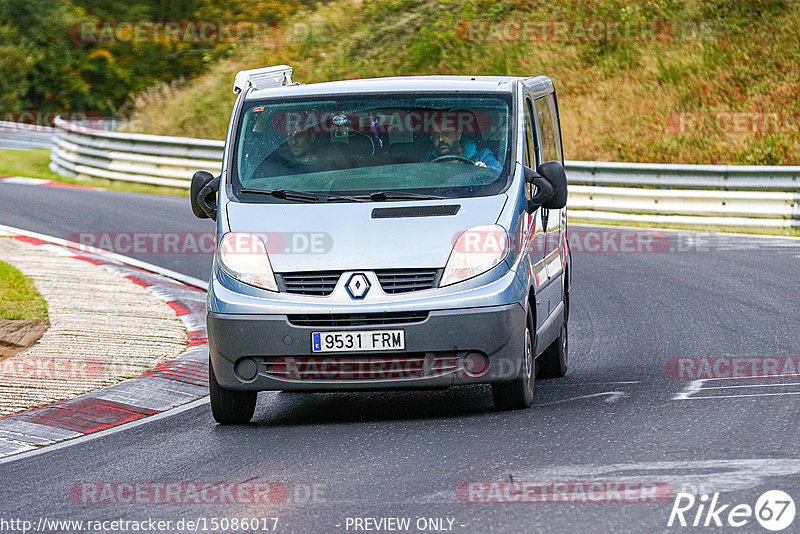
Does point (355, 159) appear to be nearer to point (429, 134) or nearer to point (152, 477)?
point (429, 134)

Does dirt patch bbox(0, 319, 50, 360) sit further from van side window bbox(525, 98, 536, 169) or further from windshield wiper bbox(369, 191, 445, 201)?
van side window bbox(525, 98, 536, 169)

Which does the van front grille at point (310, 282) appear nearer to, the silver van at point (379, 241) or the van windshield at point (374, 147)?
the silver van at point (379, 241)

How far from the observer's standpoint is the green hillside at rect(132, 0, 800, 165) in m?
25.9

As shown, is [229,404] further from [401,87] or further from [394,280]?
[401,87]

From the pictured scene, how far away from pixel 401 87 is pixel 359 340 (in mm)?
2083

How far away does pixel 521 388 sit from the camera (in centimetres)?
809

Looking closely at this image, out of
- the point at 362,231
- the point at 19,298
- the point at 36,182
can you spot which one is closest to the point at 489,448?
the point at 362,231

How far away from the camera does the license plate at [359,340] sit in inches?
303

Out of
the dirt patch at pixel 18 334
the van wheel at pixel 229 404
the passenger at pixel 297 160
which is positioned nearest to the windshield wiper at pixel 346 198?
the passenger at pixel 297 160

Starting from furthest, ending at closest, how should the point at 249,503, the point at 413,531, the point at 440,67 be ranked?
the point at 440,67
the point at 249,503
the point at 413,531

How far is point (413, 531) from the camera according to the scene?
5.52m

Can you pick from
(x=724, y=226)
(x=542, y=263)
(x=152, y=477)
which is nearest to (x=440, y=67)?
(x=724, y=226)

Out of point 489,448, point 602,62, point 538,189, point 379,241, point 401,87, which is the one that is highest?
point 401,87

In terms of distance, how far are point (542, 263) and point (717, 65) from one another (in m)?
21.0
